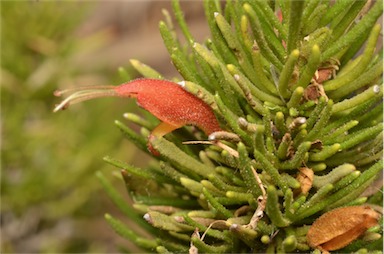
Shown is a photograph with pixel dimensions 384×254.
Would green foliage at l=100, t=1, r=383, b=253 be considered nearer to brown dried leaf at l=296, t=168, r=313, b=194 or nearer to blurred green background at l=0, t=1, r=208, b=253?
brown dried leaf at l=296, t=168, r=313, b=194

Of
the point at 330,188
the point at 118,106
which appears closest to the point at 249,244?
the point at 330,188

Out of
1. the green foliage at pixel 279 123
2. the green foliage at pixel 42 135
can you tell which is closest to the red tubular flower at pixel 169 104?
the green foliage at pixel 279 123

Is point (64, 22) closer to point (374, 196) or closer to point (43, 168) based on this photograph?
point (43, 168)

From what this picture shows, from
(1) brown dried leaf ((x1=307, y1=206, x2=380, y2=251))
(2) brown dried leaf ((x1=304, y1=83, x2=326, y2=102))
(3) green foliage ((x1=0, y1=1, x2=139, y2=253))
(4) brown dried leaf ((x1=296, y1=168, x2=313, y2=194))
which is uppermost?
(3) green foliage ((x1=0, y1=1, x2=139, y2=253))

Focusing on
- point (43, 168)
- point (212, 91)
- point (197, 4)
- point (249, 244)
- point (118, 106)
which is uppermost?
point (197, 4)

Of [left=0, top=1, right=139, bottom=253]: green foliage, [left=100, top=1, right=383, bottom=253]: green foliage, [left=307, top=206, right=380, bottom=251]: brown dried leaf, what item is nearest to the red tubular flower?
[left=100, top=1, right=383, bottom=253]: green foliage

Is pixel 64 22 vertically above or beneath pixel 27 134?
above

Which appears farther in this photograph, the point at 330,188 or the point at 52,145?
the point at 52,145
